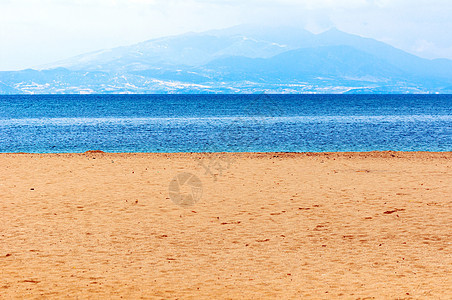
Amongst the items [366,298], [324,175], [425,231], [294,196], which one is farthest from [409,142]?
[366,298]

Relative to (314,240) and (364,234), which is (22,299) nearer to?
(314,240)

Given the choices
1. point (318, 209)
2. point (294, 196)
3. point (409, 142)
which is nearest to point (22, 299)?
point (318, 209)

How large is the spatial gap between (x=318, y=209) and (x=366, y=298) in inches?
242

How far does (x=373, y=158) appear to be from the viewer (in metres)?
25.4

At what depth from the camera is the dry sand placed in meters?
8.80

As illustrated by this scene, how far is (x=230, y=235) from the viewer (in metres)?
11.9

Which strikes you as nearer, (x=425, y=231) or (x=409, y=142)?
(x=425, y=231)

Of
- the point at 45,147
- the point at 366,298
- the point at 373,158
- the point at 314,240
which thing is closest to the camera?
the point at 366,298

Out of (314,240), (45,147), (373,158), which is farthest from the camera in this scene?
(45,147)

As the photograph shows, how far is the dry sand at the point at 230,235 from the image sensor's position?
880 cm

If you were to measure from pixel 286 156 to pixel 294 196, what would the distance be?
10675 mm

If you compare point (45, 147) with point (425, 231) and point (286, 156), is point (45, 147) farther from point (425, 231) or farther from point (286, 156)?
point (425, 231)

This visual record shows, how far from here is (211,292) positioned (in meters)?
8.48

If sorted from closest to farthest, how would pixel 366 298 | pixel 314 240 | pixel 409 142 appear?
pixel 366 298 < pixel 314 240 < pixel 409 142
